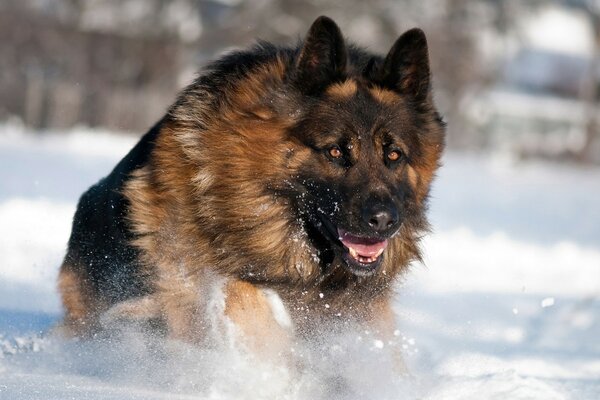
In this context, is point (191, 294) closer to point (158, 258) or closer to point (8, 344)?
point (158, 258)

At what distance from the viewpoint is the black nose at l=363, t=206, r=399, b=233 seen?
14.3 feet

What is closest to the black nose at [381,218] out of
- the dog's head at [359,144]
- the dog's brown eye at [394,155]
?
the dog's head at [359,144]

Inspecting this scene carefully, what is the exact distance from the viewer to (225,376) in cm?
436

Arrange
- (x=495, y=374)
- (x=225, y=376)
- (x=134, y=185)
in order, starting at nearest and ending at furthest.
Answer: (x=225, y=376)
(x=495, y=374)
(x=134, y=185)

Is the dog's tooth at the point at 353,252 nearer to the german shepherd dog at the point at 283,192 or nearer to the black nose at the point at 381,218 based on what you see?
the german shepherd dog at the point at 283,192

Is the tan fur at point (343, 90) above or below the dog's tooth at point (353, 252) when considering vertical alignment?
above

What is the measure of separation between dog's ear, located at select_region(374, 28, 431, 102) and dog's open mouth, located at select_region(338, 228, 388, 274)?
2.86 ft

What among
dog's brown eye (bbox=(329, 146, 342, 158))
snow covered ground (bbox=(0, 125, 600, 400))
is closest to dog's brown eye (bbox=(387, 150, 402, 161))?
dog's brown eye (bbox=(329, 146, 342, 158))

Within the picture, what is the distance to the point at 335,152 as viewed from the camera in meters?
4.62

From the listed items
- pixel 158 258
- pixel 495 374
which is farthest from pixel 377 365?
pixel 158 258

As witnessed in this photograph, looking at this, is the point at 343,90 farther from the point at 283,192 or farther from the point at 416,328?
the point at 416,328

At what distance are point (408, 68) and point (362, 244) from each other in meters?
1.01

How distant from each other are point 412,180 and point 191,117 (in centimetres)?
123

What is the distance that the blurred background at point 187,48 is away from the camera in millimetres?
28828
